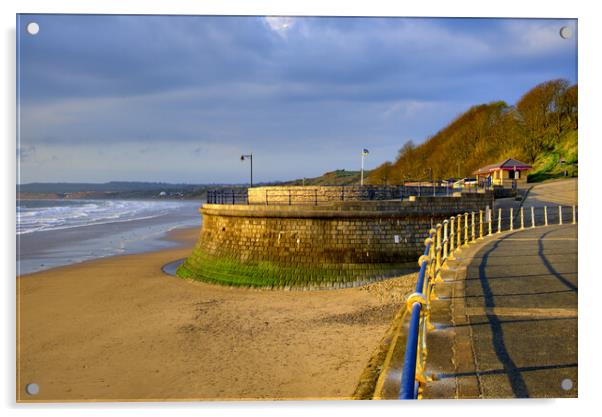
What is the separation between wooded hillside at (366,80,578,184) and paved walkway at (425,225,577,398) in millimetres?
10738

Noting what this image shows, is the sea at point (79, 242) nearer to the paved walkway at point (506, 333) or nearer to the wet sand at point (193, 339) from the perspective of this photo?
the wet sand at point (193, 339)

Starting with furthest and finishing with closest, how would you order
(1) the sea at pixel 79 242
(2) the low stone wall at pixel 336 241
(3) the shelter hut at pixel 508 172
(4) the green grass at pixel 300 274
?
(3) the shelter hut at pixel 508 172
(1) the sea at pixel 79 242
(2) the low stone wall at pixel 336 241
(4) the green grass at pixel 300 274

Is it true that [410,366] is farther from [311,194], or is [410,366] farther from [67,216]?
[67,216]

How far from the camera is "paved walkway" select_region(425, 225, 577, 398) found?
10.9ft

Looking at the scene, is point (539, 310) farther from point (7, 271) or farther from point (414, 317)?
point (7, 271)

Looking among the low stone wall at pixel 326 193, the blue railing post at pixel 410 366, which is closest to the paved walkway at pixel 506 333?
the blue railing post at pixel 410 366

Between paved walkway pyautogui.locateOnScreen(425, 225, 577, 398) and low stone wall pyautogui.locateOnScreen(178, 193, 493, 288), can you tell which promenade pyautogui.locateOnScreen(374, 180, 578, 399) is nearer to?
paved walkway pyautogui.locateOnScreen(425, 225, 577, 398)

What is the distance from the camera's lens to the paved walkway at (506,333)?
3.31m

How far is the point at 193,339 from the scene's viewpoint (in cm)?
996

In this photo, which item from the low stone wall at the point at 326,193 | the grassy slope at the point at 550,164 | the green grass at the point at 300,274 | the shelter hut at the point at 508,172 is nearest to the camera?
the green grass at the point at 300,274

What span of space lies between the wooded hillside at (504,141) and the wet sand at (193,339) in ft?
33.6

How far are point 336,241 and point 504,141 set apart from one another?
34.4 m

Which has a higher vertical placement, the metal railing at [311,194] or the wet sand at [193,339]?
the metal railing at [311,194]

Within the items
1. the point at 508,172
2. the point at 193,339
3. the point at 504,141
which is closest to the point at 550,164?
the point at 508,172
